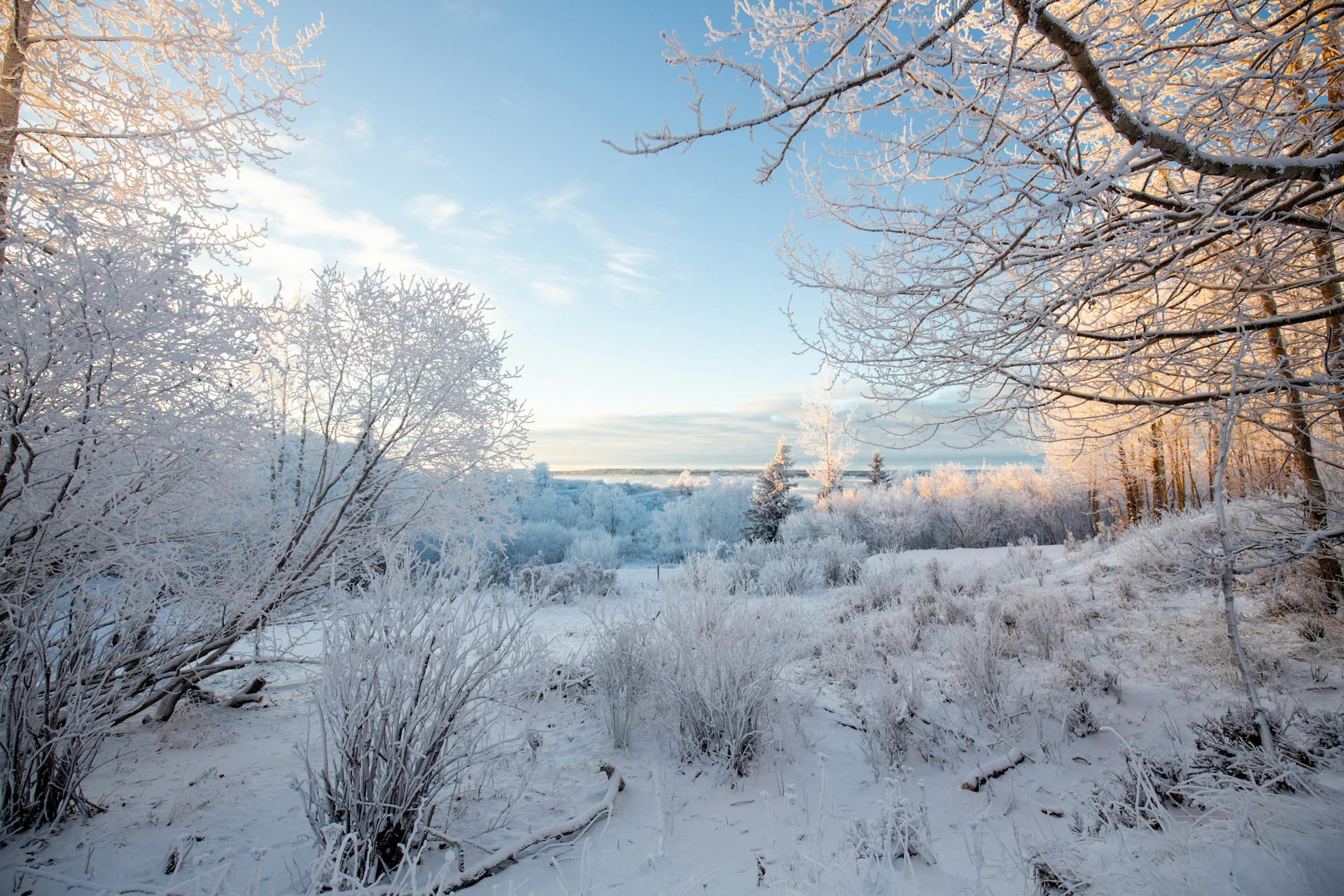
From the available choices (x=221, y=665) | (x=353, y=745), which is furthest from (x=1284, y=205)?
(x=221, y=665)

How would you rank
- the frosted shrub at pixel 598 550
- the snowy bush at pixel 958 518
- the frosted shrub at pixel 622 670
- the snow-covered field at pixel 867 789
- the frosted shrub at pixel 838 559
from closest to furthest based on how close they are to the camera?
1. the snow-covered field at pixel 867 789
2. the frosted shrub at pixel 622 670
3. the frosted shrub at pixel 838 559
4. the frosted shrub at pixel 598 550
5. the snowy bush at pixel 958 518

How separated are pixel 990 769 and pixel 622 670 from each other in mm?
2672

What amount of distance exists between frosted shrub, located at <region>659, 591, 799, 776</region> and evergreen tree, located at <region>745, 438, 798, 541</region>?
17916 mm

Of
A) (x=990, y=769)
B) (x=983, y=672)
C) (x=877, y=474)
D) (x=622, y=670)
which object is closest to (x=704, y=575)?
(x=622, y=670)

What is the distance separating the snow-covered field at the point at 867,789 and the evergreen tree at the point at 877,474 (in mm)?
27522

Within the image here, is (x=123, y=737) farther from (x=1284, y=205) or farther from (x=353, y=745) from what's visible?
(x=1284, y=205)

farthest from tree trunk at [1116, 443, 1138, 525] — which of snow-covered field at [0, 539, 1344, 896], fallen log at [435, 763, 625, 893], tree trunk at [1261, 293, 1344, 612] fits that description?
fallen log at [435, 763, 625, 893]

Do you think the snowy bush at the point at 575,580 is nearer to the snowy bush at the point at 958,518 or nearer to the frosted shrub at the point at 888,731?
the snowy bush at the point at 958,518

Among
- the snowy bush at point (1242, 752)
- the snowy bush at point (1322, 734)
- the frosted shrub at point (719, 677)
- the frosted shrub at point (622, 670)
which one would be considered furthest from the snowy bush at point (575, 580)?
the snowy bush at point (1322, 734)

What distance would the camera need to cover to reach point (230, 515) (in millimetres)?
4328

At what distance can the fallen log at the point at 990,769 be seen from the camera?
3246 mm

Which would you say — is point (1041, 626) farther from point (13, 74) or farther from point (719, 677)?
point (13, 74)

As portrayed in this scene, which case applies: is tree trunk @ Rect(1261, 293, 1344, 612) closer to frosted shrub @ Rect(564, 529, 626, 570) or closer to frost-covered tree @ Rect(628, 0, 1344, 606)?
frost-covered tree @ Rect(628, 0, 1344, 606)

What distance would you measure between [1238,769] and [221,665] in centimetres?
680
